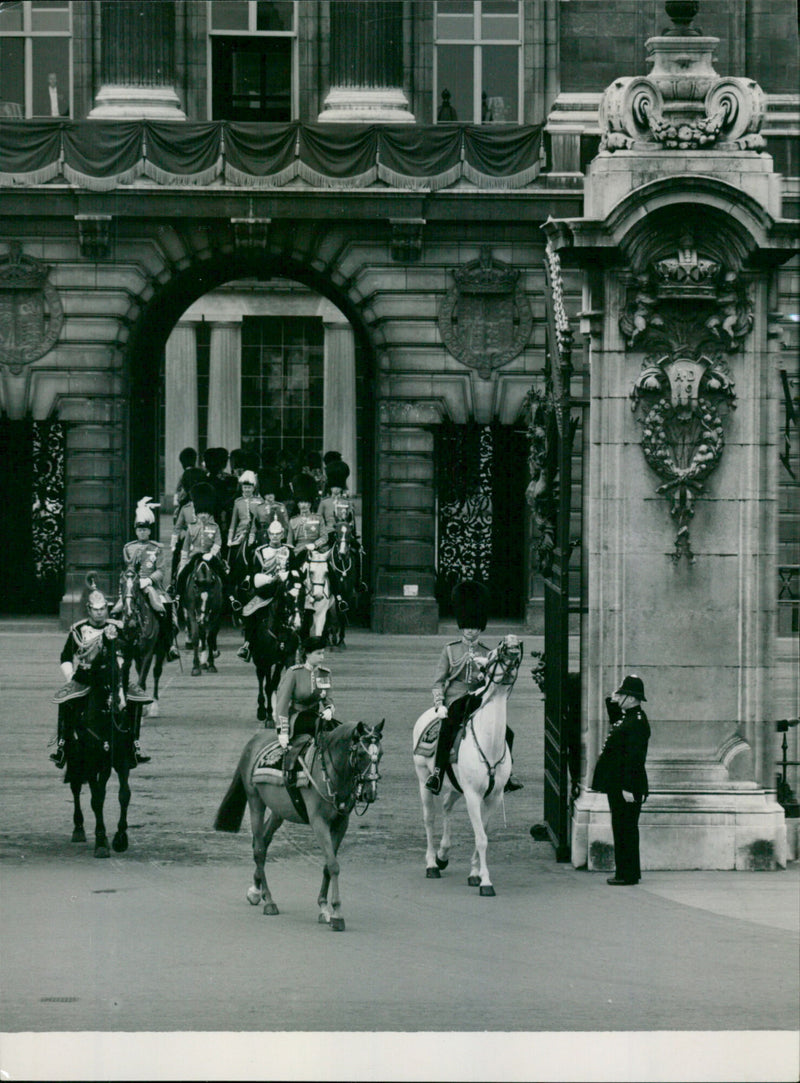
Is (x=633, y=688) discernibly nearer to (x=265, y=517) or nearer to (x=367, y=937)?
(x=367, y=937)

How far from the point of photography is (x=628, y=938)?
1446cm

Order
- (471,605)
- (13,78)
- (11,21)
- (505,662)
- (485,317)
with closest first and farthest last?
(505,662), (471,605), (485,317), (13,78), (11,21)

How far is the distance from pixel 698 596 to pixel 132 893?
489 centimetres

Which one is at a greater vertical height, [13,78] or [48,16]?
[48,16]

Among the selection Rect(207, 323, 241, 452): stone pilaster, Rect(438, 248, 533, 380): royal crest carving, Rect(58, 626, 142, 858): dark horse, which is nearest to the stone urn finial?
Rect(58, 626, 142, 858): dark horse

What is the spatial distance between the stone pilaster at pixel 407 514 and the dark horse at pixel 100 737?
16.2 metres

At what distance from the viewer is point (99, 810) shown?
1734 cm

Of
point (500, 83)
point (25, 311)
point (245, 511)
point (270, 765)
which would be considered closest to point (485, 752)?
point (270, 765)

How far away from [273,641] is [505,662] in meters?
8.51

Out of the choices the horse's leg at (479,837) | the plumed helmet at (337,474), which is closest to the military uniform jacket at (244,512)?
the plumed helmet at (337,474)

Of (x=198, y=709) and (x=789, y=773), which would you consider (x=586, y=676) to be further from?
(x=198, y=709)

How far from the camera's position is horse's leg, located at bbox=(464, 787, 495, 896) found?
15875mm

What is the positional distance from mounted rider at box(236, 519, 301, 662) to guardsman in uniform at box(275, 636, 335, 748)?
902 centimetres

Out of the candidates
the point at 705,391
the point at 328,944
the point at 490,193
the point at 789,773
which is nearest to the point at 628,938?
the point at 328,944
